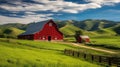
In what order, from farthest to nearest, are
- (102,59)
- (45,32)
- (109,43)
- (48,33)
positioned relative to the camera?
(48,33) → (45,32) → (109,43) → (102,59)

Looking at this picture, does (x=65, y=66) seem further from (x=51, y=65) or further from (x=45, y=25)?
(x=45, y=25)

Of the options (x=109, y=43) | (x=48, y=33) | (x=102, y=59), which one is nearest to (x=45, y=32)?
(x=48, y=33)

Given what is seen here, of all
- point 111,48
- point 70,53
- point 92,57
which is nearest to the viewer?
point 92,57

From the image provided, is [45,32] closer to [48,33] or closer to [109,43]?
[48,33]

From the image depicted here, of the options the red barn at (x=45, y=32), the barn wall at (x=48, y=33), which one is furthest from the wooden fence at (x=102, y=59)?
the red barn at (x=45, y=32)

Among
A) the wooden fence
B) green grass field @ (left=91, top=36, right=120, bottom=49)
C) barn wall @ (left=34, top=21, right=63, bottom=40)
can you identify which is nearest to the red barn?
barn wall @ (left=34, top=21, right=63, bottom=40)

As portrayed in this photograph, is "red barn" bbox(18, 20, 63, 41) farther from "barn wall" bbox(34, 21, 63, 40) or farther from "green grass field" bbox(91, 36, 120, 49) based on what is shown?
"green grass field" bbox(91, 36, 120, 49)

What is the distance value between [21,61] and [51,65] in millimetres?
3832

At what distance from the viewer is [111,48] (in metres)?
76.2

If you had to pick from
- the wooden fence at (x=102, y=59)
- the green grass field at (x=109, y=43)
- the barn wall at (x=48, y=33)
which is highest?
the wooden fence at (x=102, y=59)

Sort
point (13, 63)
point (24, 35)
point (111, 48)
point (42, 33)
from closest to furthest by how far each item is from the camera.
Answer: point (13, 63) < point (111, 48) < point (42, 33) < point (24, 35)

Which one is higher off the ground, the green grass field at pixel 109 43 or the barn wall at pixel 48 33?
the barn wall at pixel 48 33

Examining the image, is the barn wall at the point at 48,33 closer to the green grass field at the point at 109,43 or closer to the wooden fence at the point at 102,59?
the green grass field at the point at 109,43

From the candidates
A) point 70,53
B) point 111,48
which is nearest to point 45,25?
point 111,48
